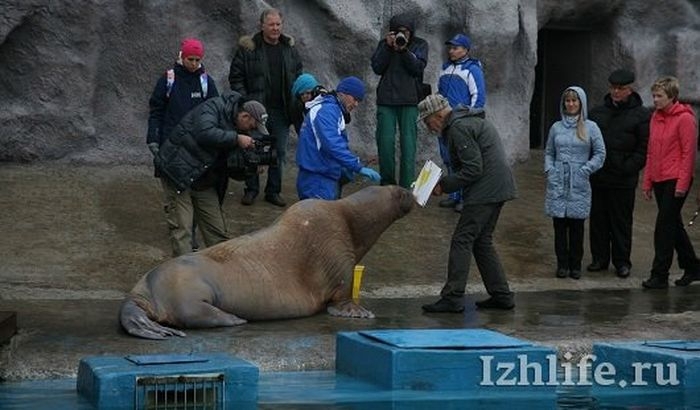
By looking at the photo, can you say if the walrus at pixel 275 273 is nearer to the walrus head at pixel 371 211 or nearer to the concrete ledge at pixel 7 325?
the walrus head at pixel 371 211

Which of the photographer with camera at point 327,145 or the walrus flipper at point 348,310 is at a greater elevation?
the photographer with camera at point 327,145

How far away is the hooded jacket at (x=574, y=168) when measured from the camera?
1216 centimetres

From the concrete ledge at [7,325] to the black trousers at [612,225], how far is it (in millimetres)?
5476

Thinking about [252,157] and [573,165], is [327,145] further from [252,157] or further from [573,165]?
[573,165]

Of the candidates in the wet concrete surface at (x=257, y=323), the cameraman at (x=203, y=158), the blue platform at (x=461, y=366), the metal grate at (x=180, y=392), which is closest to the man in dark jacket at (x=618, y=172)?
the wet concrete surface at (x=257, y=323)

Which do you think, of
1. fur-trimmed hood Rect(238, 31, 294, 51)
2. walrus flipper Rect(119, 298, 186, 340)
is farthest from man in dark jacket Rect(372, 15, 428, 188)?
walrus flipper Rect(119, 298, 186, 340)

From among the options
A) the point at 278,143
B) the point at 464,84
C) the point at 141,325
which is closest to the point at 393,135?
the point at 464,84

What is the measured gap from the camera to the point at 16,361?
8.46 metres

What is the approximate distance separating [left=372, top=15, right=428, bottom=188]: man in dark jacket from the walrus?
3.00m

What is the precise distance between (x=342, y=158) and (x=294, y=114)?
2.17 m

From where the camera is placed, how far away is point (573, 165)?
481 inches

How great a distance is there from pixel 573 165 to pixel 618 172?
0.52 metres

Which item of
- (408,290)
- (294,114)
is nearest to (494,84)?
(294,114)

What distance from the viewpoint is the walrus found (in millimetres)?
9469
